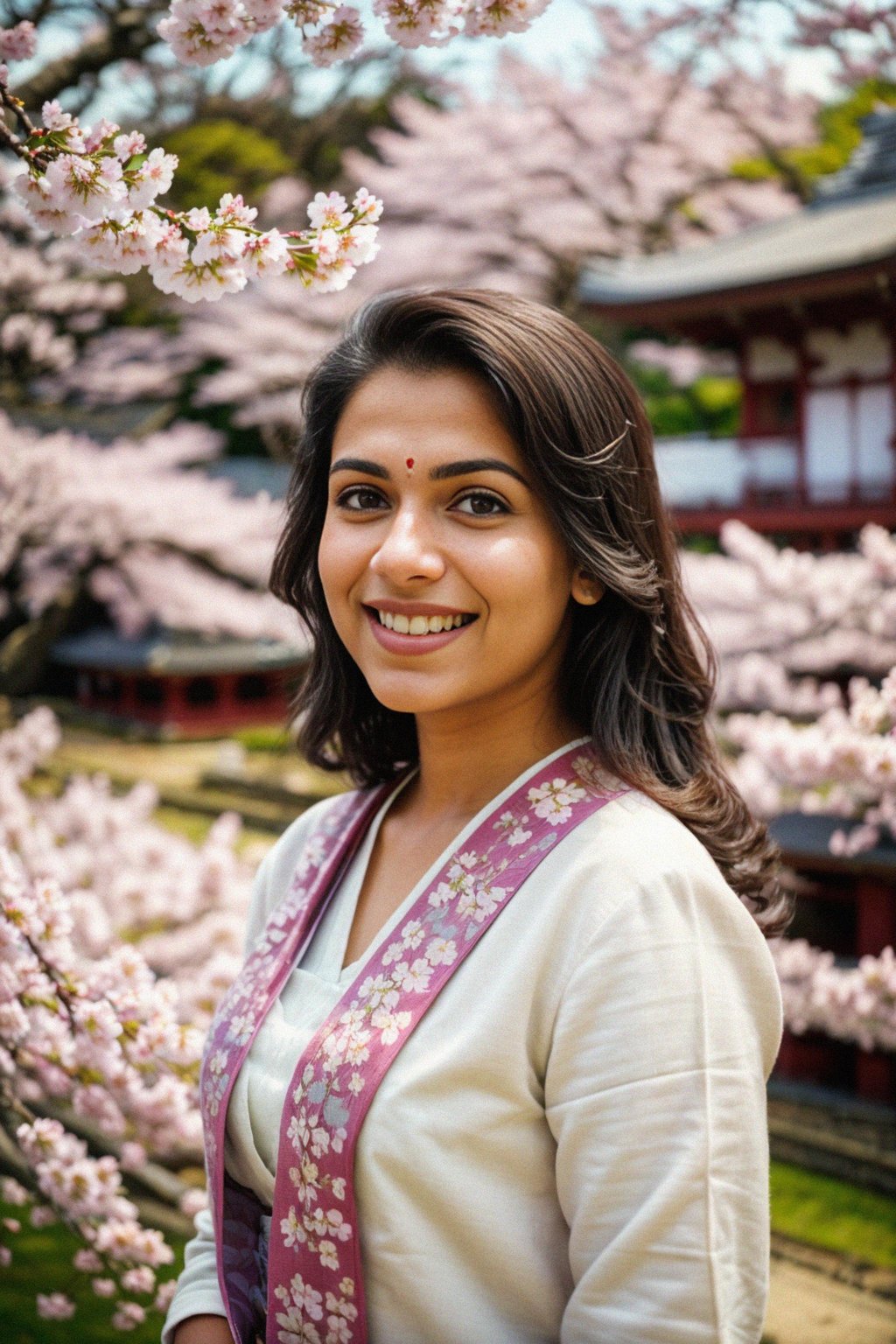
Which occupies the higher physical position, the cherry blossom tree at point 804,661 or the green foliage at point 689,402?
the green foliage at point 689,402

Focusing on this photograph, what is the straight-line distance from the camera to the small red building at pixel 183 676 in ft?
39.5

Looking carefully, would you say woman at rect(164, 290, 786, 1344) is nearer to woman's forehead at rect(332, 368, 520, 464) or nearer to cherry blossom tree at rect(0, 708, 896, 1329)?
woman's forehead at rect(332, 368, 520, 464)

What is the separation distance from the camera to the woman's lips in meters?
1.34

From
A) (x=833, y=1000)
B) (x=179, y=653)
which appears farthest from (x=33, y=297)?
(x=833, y=1000)

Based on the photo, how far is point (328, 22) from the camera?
161 cm

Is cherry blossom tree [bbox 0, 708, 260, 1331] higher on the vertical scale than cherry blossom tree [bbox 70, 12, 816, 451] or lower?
lower

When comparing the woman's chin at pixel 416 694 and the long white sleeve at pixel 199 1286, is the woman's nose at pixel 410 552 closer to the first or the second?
the woman's chin at pixel 416 694

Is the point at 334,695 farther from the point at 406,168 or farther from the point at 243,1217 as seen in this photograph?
the point at 406,168

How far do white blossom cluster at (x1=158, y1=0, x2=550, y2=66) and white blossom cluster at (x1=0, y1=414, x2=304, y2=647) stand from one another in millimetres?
8078

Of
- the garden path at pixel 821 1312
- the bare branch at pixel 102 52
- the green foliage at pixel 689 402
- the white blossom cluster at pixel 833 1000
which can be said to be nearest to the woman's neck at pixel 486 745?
the garden path at pixel 821 1312

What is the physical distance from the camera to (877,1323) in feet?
9.95

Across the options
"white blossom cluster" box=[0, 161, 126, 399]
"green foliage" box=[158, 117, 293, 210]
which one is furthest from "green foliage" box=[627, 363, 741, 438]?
"white blossom cluster" box=[0, 161, 126, 399]

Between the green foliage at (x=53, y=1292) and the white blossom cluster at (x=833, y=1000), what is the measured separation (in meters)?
2.24

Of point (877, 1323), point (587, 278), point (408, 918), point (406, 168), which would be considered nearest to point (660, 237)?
point (406, 168)
